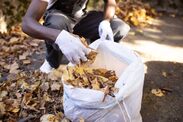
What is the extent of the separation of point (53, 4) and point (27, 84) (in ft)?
2.34

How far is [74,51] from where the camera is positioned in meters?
2.20

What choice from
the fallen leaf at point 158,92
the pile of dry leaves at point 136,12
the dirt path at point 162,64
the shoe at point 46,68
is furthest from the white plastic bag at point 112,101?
the pile of dry leaves at point 136,12

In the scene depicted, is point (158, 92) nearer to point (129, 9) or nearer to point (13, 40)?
point (13, 40)

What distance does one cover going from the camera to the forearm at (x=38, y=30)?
2285mm

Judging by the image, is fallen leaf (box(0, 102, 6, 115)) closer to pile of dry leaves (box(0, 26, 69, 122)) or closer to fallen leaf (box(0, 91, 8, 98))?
pile of dry leaves (box(0, 26, 69, 122))

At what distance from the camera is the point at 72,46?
7.19 ft

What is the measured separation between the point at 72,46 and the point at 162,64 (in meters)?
1.61

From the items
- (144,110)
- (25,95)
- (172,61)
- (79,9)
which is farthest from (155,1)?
(25,95)

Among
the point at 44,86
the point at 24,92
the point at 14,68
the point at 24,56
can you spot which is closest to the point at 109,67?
the point at 44,86

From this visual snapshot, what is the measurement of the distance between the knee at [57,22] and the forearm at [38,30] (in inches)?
15.4

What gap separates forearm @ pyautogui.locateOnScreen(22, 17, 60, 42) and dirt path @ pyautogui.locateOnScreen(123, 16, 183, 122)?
98 cm

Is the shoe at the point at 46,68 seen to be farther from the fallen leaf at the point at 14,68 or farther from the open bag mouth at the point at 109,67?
the open bag mouth at the point at 109,67

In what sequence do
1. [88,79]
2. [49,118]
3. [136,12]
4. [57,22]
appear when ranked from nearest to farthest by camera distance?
[88,79]
[49,118]
[57,22]
[136,12]

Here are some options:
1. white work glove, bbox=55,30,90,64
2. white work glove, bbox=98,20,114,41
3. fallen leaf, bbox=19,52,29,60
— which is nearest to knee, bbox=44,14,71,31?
white work glove, bbox=98,20,114,41
